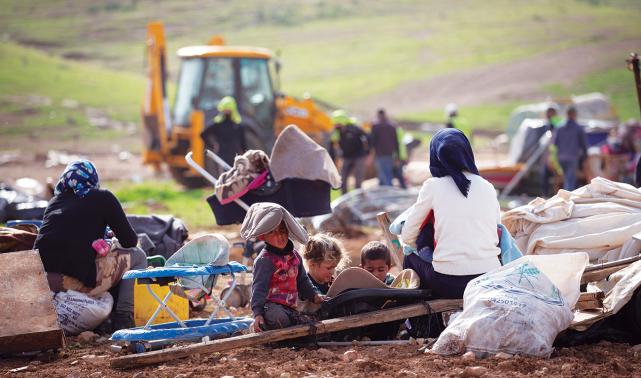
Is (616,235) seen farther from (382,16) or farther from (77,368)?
(382,16)

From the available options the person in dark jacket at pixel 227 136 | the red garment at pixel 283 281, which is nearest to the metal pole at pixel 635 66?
the red garment at pixel 283 281

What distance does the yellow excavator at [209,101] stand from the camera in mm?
20047

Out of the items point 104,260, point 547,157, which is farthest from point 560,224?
point 547,157

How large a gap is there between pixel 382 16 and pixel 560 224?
61.8 meters

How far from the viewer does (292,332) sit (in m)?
6.19

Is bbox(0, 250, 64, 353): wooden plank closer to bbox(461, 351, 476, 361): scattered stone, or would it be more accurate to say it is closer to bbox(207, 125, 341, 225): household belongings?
bbox(207, 125, 341, 225): household belongings

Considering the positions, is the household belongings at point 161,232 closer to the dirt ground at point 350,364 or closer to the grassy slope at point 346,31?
the dirt ground at point 350,364

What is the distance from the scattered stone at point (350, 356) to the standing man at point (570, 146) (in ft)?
36.6

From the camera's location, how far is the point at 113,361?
6.01 m

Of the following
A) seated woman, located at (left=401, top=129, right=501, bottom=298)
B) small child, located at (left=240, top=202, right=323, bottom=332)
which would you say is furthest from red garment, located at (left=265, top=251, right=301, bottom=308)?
seated woman, located at (left=401, top=129, right=501, bottom=298)

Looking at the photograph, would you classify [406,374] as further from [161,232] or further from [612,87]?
[612,87]

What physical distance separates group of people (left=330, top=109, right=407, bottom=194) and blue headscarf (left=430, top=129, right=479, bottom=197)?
1013cm

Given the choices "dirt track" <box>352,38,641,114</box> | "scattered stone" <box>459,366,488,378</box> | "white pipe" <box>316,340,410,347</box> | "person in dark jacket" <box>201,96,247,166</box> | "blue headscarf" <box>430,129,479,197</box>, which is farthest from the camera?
"dirt track" <box>352,38,641,114</box>

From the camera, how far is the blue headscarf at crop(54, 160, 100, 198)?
24.1 ft
